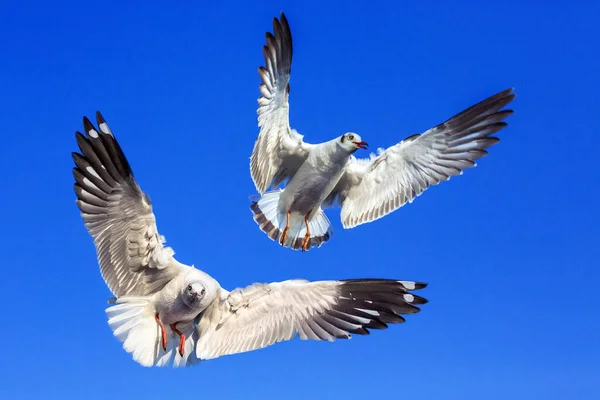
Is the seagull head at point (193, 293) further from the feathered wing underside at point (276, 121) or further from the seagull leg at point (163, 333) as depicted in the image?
the feathered wing underside at point (276, 121)

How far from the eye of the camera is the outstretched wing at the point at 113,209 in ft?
24.6

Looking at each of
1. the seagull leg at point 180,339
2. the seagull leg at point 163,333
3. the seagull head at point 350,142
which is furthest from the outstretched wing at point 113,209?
the seagull head at point 350,142

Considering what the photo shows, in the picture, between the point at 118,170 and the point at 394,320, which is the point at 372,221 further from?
the point at 118,170

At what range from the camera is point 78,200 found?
7.58 m

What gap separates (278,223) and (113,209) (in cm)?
383

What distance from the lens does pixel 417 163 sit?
1089 cm

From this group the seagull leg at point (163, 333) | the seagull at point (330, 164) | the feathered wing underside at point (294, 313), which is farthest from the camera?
the seagull at point (330, 164)

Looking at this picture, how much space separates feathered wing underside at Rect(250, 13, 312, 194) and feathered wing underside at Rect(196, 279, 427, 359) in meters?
2.82

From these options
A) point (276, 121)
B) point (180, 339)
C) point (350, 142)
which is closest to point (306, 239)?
point (350, 142)

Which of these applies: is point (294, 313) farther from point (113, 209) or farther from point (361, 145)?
point (361, 145)

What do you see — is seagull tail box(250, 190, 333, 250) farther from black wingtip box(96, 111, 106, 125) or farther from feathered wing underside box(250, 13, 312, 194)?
black wingtip box(96, 111, 106, 125)

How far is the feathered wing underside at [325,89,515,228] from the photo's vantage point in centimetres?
1066

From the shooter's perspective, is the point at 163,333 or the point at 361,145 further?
the point at 361,145

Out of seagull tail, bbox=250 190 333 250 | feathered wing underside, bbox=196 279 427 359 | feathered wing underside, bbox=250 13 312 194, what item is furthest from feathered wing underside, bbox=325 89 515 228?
feathered wing underside, bbox=196 279 427 359
